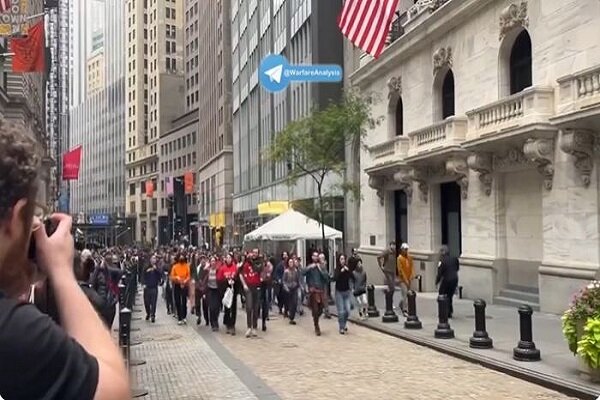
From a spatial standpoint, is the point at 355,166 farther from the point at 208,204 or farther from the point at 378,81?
the point at 208,204

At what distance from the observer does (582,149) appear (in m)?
16.9

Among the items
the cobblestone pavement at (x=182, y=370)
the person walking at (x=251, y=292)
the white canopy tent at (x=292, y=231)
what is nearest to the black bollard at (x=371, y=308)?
the person walking at (x=251, y=292)

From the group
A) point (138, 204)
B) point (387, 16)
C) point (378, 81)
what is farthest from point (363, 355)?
point (138, 204)

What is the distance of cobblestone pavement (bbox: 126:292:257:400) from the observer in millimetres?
10148

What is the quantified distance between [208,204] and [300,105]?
46385 millimetres

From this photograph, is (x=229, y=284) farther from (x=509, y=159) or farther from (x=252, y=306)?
(x=509, y=159)

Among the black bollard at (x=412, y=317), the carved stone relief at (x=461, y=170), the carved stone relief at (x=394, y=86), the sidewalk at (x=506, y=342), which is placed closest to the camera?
the sidewalk at (x=506, y=342)

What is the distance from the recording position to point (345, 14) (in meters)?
20.0

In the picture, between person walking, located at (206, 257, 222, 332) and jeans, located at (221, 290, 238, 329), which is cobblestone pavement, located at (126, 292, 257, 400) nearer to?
person walking, located at (206, 257, 222, 332)

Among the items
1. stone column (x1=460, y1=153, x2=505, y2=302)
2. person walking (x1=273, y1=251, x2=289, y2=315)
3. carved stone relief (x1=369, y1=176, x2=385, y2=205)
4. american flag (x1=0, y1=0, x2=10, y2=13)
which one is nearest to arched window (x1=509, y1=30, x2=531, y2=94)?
stone column (x1=460, y1=153, x2=505, y2=302)

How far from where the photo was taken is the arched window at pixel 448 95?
25.6m

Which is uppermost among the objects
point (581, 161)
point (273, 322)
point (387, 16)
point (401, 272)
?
point (387, 16)

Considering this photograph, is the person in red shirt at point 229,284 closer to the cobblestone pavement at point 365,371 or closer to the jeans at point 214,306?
the jeans at point 214,306

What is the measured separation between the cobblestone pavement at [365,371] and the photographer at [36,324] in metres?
8.16
